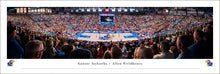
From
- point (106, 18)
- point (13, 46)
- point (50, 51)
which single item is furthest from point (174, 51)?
point (13, 46)

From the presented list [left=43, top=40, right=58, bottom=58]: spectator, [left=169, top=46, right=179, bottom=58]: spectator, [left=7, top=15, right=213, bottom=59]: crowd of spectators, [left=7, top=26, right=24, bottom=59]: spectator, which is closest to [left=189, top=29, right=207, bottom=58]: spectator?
[left=7, top=15, right=213, bottom=59]: crowd of spectators

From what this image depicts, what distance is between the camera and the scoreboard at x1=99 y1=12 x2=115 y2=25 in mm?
4938

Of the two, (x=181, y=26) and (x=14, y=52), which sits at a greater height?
(x=181, y=26)

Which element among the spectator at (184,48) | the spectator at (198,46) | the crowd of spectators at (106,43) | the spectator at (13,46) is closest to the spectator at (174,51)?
the crowd of spectators at (106,43)

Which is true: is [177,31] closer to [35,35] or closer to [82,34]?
[82,34]

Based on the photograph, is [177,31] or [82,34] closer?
[177,31]

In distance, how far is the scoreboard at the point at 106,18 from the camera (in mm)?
4938

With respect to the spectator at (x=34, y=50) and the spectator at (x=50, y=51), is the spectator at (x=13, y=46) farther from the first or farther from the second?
the spectator at (x=50, y=51)

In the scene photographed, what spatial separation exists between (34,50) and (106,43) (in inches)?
89.9
